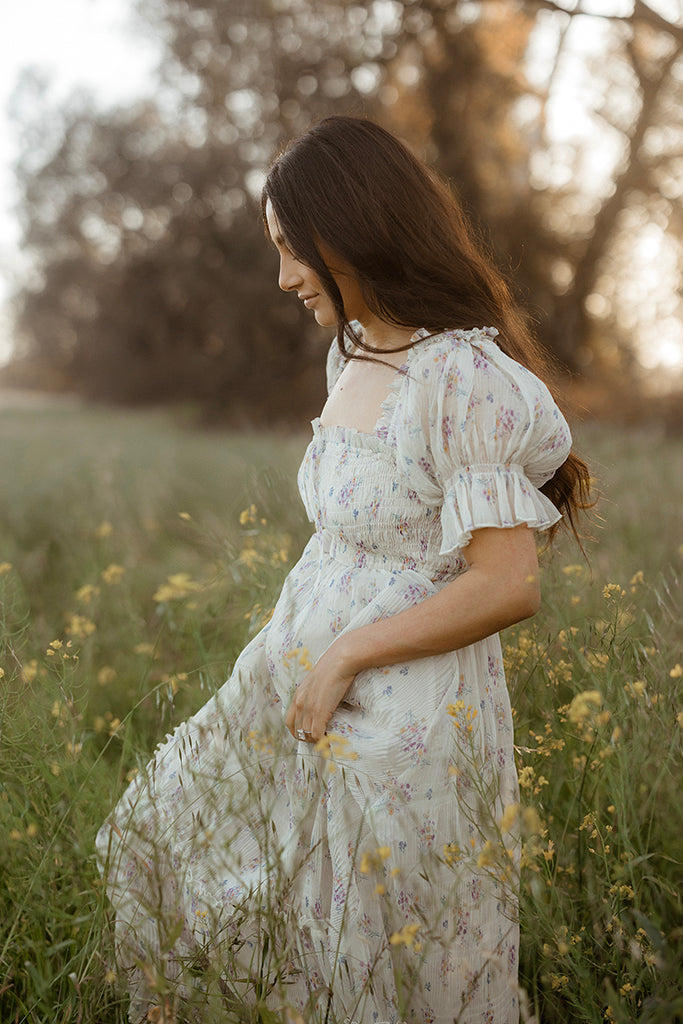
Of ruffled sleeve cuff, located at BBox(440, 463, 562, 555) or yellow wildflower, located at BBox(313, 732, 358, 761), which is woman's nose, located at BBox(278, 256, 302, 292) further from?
yellow wildflower, located at BBox(313, 732, 358, 761)

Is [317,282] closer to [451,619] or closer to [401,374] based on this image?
[401,374]

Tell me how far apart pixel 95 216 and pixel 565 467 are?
18381mm

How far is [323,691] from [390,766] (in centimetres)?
16

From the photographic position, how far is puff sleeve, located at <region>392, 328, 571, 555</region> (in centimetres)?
126

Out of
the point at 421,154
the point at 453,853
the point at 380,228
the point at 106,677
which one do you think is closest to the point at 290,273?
the point at 380,228

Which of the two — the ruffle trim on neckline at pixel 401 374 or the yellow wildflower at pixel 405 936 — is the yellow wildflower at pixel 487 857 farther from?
the ruffle trim on neckline at pixel 401 374

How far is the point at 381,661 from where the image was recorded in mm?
1305

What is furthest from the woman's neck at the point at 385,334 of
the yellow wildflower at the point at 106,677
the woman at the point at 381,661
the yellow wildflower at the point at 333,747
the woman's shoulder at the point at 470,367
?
the yellow wildflower at the point at 106,677

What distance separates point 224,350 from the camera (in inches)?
505

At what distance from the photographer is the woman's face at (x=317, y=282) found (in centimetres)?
147

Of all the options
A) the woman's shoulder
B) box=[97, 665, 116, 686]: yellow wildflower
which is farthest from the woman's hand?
box=[97, 665, 116, 686]: yellow wildflower

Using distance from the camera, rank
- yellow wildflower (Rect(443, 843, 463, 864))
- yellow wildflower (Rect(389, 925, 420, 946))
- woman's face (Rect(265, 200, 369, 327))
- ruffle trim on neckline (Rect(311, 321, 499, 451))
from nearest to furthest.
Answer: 1. yellow wildflower (Rect(389, 925, 420, 946))
2. yellow wildflower (Rect(443, 843, 463, 864))
3. ruffle trim on neckline (Rect(311, 321, 499, 451))
4. woman's face (Rect(265, 200, 369, 327))

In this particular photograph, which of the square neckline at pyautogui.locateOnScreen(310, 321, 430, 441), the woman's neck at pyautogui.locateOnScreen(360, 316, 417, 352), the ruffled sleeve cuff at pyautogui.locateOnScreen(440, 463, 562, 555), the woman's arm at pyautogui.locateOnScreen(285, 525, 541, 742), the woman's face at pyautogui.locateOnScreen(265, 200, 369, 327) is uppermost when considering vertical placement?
the woman's face at pyautogui.locateOnScreen(265, 200, 369, 327)

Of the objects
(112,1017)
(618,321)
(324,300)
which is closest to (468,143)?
(618,321)
